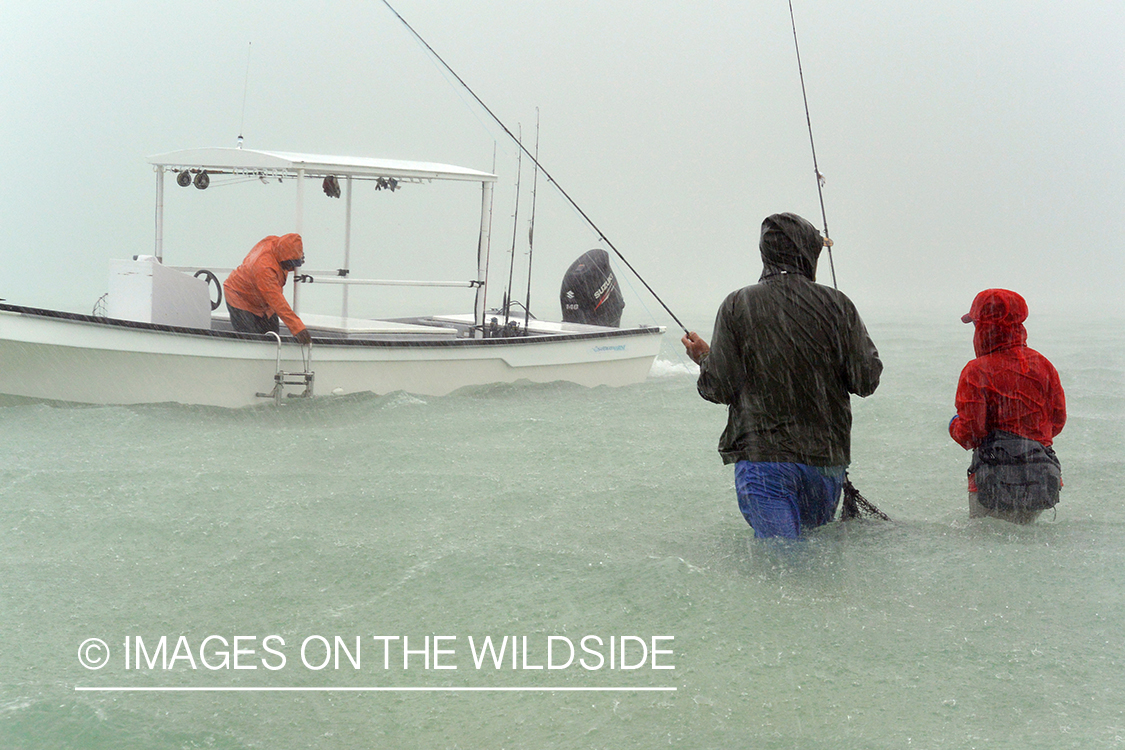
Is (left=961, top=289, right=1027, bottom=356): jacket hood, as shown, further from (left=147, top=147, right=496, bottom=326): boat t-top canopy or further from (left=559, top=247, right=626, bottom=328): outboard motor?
(left=559, top=247, right=626, bottom=328): outboard motor

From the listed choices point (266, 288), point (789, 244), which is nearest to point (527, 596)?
point (789, 244)

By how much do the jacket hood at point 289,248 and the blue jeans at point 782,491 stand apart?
5.82 meters

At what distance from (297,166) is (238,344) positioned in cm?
167

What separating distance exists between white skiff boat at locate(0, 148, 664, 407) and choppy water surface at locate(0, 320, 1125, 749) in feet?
2.42

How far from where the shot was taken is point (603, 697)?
357cm

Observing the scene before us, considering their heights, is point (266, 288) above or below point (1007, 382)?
above

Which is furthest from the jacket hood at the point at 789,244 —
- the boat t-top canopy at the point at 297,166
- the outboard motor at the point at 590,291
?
the outboard motor at the point at 590,291

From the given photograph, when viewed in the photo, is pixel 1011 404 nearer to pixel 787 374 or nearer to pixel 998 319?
pixel 998 319

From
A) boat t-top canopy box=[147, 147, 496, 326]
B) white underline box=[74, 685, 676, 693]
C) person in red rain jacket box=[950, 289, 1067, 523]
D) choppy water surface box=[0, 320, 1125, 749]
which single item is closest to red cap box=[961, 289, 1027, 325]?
person in red rain jacket box=[950, 289, 1067, 523]

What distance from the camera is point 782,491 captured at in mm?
4359

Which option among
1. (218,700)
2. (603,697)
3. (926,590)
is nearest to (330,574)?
(218,700)

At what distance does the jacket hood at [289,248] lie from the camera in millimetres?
9219

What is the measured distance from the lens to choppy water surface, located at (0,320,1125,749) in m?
3.41

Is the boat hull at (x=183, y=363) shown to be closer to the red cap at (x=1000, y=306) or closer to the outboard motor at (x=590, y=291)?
the outboard motor at (x=590, y=291)
